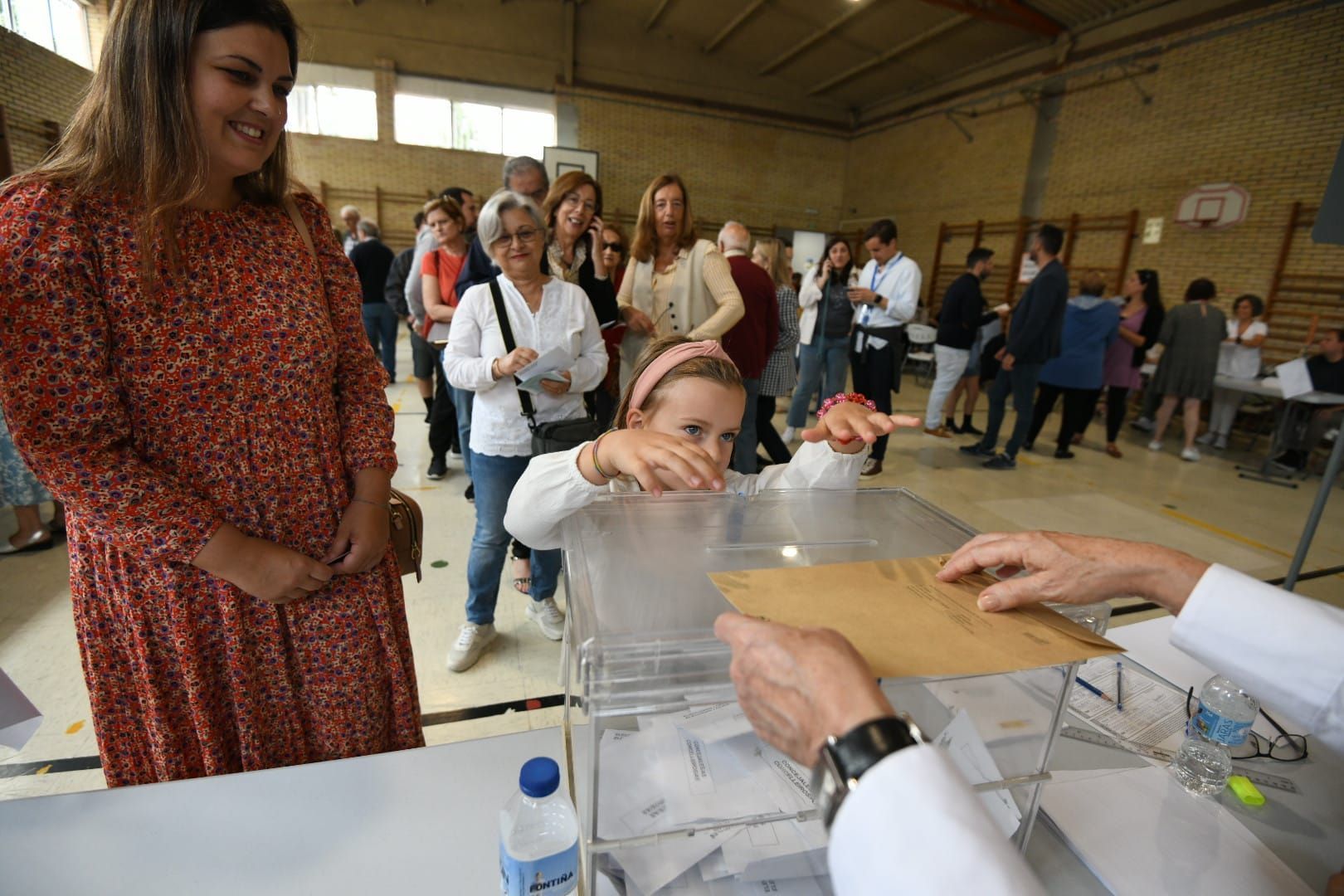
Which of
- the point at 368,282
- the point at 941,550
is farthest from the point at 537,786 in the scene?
the point at 368,282

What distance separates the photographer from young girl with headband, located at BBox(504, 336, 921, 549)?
0.89 m

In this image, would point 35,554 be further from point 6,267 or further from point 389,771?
point 389,771

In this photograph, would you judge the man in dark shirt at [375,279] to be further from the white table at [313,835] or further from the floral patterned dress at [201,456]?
the white table at [313,835]

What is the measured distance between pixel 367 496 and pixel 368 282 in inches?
199

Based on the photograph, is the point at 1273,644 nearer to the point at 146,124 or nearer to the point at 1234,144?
the point at 146,124

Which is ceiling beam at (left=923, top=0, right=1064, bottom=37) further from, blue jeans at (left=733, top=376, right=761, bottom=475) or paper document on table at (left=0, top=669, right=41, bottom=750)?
paper document on table at (left=0, top=669, right=41, bottom=750)

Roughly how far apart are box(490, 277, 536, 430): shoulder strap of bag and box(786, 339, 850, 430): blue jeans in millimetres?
3224

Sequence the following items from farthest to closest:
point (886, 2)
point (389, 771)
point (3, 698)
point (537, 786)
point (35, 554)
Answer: point (886, 2) → point (35, 554) → point (389, 771) → point (3, 698) → point (537, 786)

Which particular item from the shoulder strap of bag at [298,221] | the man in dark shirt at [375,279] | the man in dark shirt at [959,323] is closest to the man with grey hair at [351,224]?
the man in dark shirt at [375,279]

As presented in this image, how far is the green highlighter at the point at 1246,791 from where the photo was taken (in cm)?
94

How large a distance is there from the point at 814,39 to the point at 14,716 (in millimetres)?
14148

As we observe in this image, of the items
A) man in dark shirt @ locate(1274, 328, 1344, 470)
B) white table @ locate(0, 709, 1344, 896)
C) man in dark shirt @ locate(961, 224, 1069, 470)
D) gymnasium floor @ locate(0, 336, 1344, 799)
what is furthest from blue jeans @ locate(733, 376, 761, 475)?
man in dark shirt @ locate(1274, 328, 1344, 470)

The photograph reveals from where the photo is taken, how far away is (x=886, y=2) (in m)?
10.4

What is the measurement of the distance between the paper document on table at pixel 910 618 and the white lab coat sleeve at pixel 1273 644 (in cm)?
23
